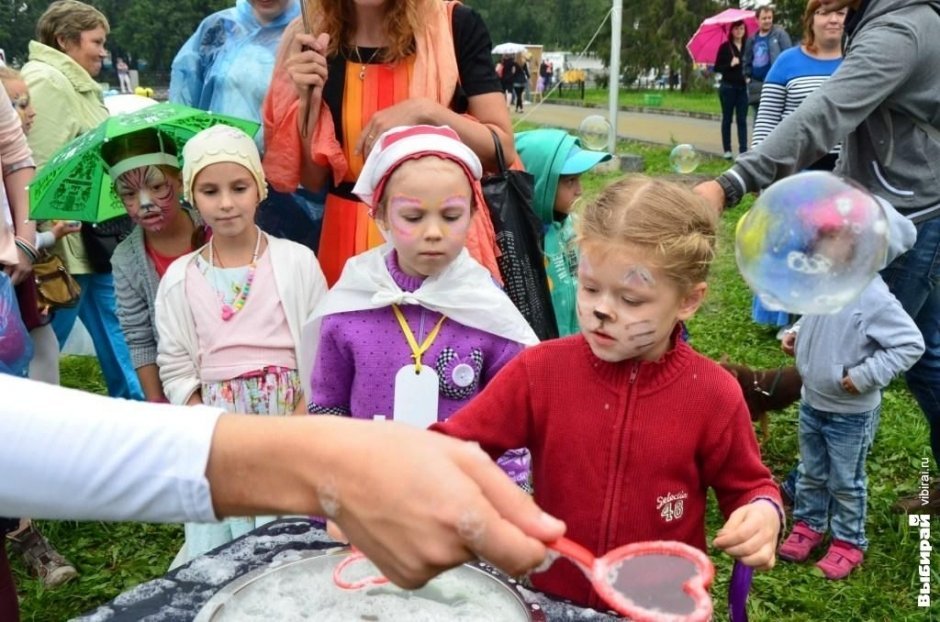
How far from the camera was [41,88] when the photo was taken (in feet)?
12.8

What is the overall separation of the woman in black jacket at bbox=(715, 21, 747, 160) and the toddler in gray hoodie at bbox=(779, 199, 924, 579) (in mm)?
8385

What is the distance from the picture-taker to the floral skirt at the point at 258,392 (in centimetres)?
251

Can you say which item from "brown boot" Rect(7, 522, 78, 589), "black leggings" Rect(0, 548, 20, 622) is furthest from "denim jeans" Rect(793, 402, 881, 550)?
"brown boot" Rect(7, 522, 78, 589)

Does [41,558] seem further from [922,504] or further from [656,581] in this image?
[922,504]

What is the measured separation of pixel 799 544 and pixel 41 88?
3.70m

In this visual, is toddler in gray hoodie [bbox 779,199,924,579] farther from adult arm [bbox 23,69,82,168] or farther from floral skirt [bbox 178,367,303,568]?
adult arm [bbox 23,69,82,168]

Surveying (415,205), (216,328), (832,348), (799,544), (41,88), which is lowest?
(799,544)

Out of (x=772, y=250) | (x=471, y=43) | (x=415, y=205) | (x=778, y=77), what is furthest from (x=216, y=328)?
(x=778, y=77)

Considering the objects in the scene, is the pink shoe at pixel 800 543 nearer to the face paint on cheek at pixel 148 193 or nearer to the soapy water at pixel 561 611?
the soapy water at pixel 561 611

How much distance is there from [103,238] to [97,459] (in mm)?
3275

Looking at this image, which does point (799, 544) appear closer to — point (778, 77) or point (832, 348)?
point (832, 348)

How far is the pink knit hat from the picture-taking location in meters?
2.18

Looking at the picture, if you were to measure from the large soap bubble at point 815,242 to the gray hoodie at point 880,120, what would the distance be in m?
0.23

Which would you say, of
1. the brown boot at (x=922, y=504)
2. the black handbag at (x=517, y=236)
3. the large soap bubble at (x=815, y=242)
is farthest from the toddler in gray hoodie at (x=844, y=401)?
the black handbag at (x=517, y=236)
